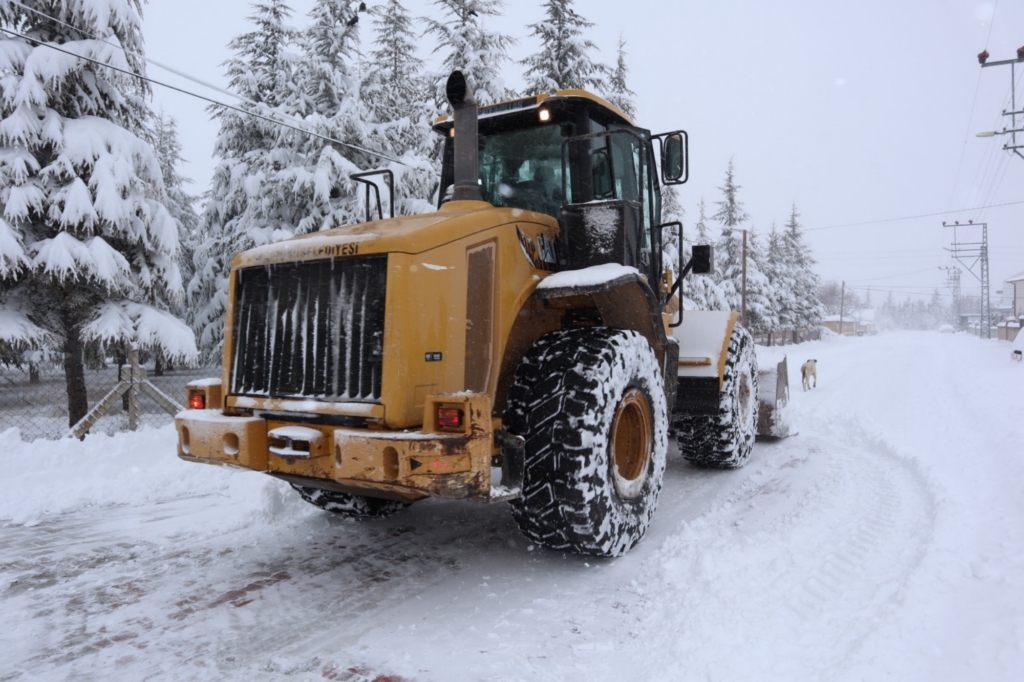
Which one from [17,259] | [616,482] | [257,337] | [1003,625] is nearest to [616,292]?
[616,482]

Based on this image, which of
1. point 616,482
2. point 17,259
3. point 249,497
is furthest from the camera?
point 17,259

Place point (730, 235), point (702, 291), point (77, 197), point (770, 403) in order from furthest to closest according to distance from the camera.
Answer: point (730, 235), point (702, 291), point (77, 197), point (770, 403)

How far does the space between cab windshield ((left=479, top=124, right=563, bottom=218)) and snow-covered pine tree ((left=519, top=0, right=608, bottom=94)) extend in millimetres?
13944

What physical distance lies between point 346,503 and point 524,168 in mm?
2938

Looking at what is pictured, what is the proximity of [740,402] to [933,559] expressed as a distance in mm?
3472

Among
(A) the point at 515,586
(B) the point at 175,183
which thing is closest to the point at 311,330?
(A) the point at 515,586

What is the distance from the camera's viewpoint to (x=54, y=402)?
18078 millimetres

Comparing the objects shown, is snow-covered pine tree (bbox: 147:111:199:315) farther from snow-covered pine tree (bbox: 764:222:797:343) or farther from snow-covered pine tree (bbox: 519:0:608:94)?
snow-covered pine tree (bbox: 764:222:797:343)

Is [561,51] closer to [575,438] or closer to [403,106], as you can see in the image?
[403,106]

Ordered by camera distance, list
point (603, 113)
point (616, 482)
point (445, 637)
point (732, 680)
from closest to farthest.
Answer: point (732, 680), point (445, 637), point (616, 482), point (603, 113)

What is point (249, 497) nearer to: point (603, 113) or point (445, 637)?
point (445, 637)

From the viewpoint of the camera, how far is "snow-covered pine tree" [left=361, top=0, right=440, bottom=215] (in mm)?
15188

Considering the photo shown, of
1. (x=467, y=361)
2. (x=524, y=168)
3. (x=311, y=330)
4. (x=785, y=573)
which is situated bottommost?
(x=785, y=573)

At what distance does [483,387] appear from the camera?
4.07m
